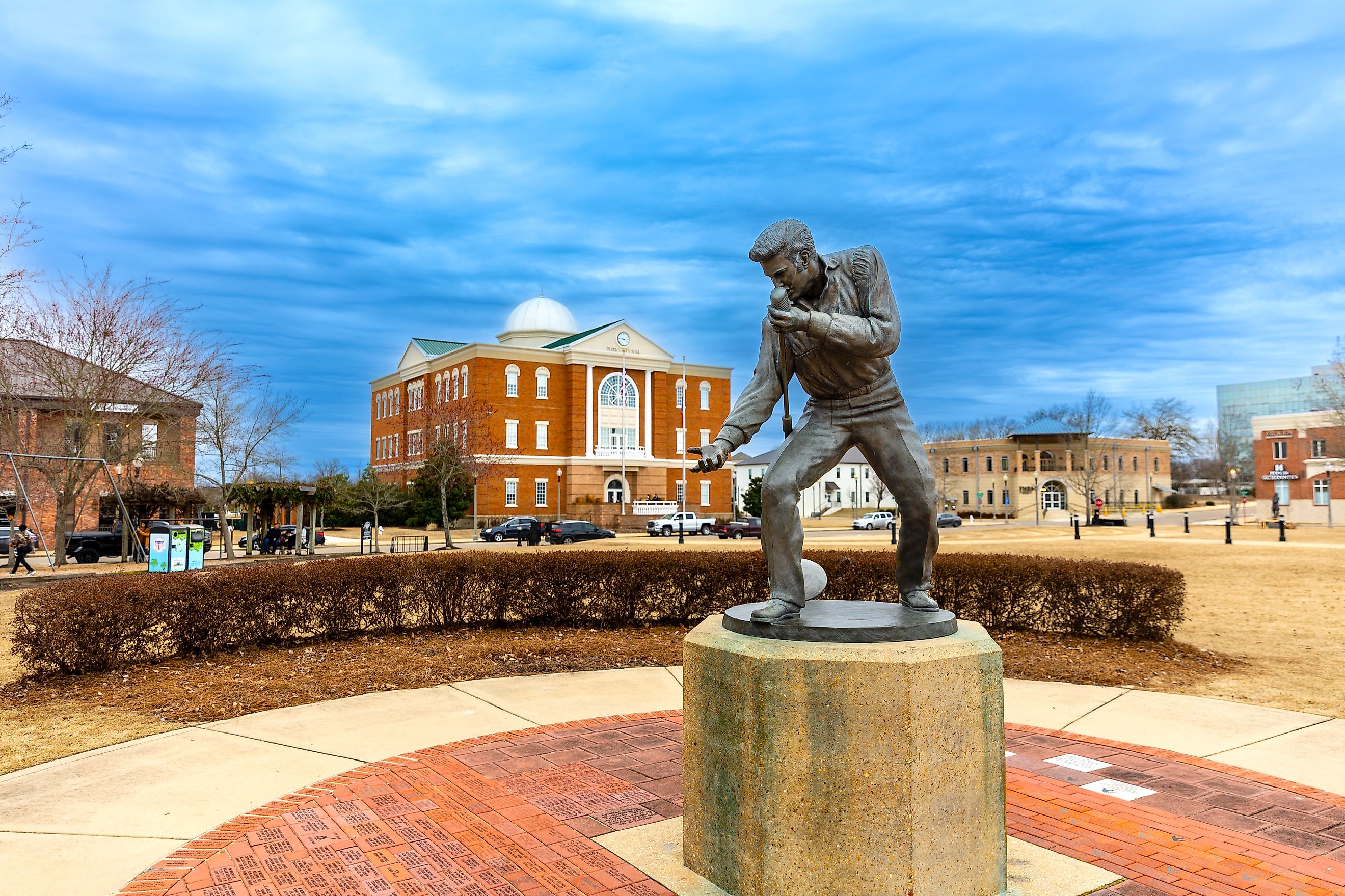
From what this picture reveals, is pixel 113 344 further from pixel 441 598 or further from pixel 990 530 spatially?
pixel 990 530

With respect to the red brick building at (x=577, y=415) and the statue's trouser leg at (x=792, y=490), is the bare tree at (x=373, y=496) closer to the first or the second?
the red brick building at (x=577, y=415)

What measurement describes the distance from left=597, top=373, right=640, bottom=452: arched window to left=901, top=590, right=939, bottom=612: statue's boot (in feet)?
177

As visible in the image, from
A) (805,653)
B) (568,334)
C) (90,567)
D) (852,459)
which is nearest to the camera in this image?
(805,653)

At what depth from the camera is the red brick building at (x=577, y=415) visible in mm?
55500

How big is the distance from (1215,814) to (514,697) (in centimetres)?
519

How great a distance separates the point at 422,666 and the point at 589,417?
4888 cm

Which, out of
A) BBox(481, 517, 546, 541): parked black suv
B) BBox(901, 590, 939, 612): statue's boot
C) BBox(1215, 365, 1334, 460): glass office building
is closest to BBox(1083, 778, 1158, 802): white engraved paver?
BBox(901, 590, 939, 612): statue's boot

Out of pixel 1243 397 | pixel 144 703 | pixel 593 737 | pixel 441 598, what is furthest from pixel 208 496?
pixel 1243 397

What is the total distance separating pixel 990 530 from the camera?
4906 centimetres

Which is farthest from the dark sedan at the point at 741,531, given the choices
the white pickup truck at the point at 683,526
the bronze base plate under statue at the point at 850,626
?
the bronze base plate under statue at the point at 850,626

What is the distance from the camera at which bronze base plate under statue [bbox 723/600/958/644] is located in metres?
3.74

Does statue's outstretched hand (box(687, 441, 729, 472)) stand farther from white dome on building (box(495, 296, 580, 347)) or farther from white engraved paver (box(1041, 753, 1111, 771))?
white dome on building (box(495, 296, 580, 347))

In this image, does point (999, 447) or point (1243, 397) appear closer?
point (999, 447)

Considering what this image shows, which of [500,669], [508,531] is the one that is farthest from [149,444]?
[500,669]
